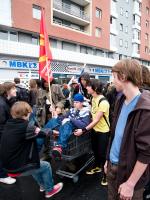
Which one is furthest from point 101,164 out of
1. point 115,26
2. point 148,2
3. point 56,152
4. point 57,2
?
point 148,2

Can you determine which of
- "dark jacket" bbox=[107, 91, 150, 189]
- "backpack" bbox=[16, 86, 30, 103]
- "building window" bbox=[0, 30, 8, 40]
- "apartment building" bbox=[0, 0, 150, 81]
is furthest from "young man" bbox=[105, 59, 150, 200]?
"building window" bbox=[0, 30, 8, 40]

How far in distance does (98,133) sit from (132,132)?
9.04 ft

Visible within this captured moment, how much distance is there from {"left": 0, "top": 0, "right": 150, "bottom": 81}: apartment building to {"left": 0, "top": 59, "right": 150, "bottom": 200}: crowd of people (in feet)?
47.6

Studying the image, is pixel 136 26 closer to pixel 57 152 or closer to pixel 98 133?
pixel 98 133

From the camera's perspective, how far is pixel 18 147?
12.3 ft

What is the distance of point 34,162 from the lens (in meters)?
3.85

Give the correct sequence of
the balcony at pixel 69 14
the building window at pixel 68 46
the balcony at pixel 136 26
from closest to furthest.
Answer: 1. the balcony at pixel 69 14
2. the building window at pixel 68 46
3. the balcony at pixel 136 26

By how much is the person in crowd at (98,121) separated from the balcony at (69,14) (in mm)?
24508

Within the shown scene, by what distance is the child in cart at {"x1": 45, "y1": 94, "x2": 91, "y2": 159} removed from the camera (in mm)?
4228

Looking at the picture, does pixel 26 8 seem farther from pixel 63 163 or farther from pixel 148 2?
pixel 148 2

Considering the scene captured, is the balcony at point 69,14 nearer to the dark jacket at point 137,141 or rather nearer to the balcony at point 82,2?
the balcony at point 82,2

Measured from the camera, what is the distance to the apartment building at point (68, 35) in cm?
2094

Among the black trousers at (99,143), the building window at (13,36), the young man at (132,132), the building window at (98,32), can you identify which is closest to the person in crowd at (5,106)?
the black trousers at (99,143)

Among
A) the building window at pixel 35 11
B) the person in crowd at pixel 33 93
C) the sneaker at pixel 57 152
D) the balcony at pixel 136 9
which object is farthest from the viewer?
the balcony at pixel 136 9
